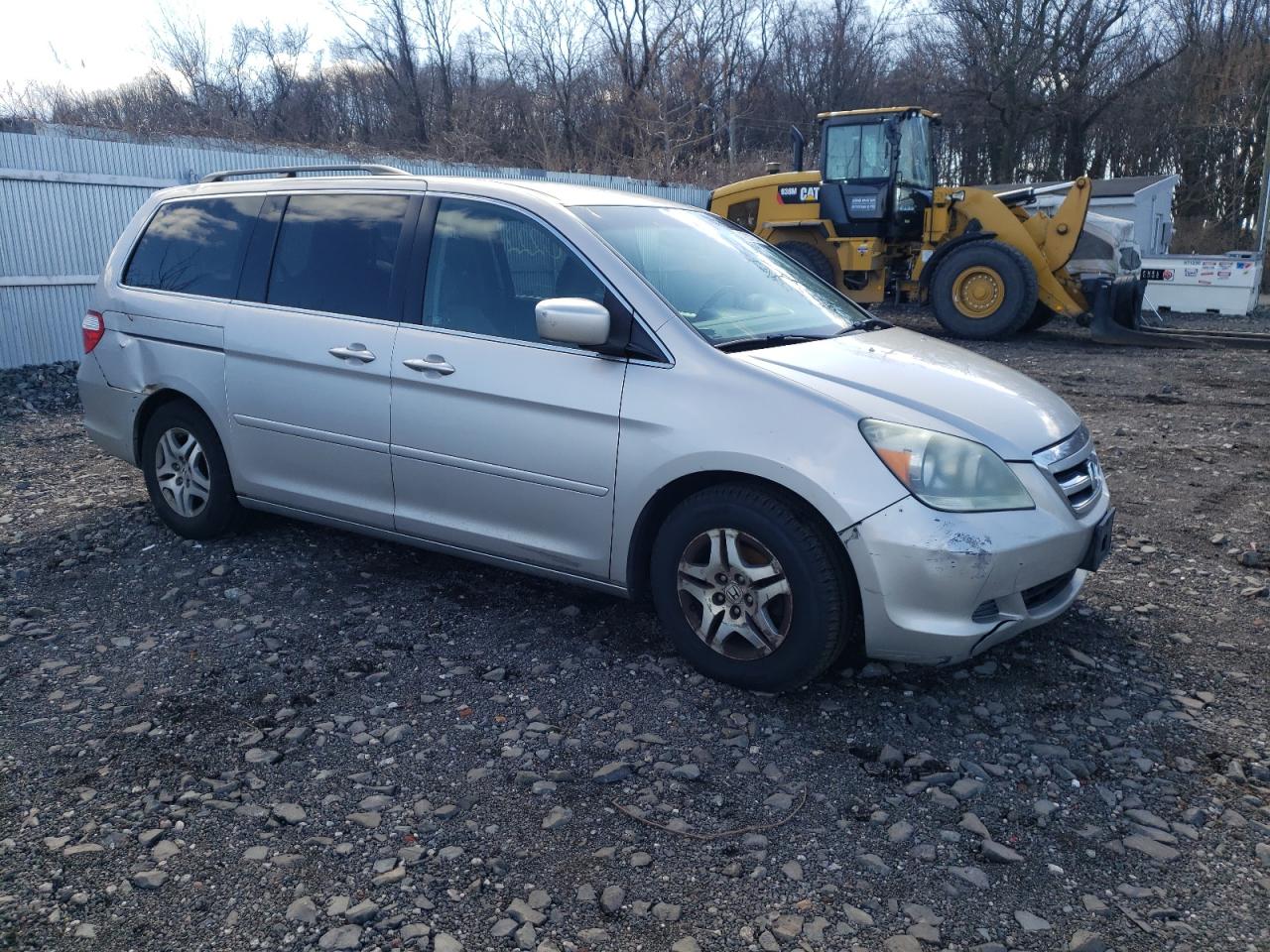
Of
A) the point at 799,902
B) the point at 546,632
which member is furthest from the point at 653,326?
the point at 799,902

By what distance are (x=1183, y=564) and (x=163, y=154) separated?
37.6ft

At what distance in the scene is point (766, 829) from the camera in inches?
114

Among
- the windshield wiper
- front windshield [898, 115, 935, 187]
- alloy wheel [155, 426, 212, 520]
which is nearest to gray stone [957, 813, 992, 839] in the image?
the windshield wiper

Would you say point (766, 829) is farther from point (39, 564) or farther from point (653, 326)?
point (39, 564)

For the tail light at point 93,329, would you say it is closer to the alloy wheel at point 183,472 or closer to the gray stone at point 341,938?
the alloy wheel at point 183,472

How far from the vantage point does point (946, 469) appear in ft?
10.8

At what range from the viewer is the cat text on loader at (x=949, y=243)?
45.1 feet

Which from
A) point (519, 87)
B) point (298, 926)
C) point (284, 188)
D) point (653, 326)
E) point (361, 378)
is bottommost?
point (298, 926)

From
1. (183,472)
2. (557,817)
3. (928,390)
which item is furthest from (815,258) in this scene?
(557,817)

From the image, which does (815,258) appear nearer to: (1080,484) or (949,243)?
(949,243)

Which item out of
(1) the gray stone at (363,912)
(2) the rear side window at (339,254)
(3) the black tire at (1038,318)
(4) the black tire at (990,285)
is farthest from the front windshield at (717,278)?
(3) the black tire at (1038,318)

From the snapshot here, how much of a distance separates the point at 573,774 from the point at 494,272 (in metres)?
2.07

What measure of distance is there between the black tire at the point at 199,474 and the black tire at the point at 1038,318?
12421mm

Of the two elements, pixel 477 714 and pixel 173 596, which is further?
pixel 173 596
